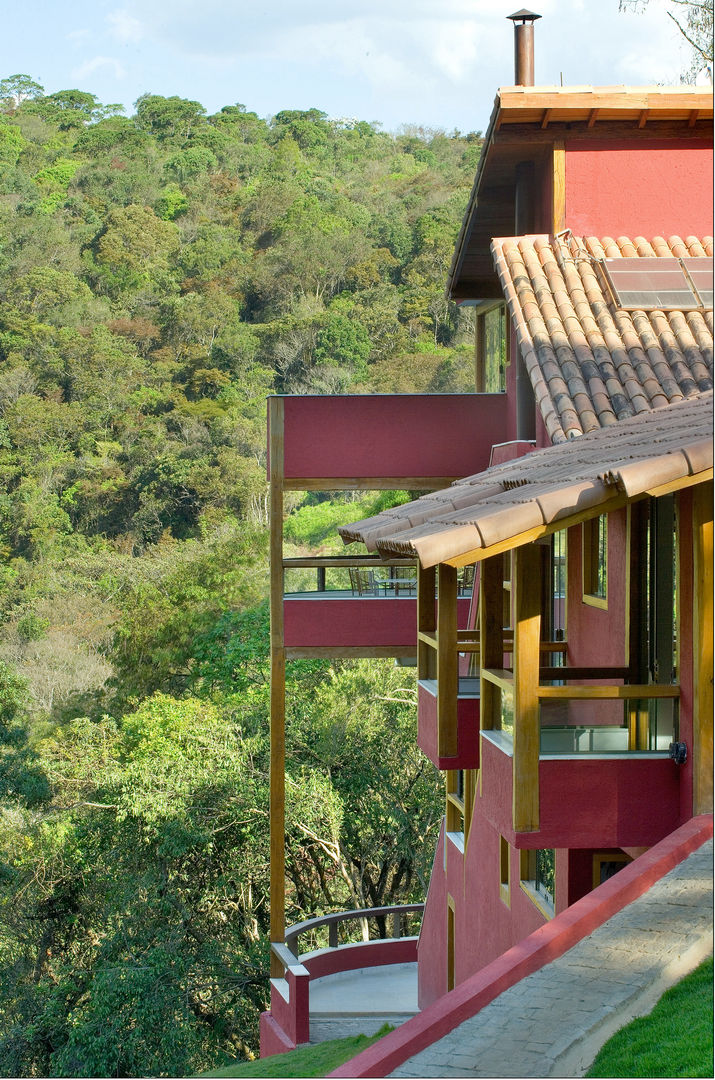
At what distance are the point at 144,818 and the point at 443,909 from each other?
8.84m

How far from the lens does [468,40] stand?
11008 mm

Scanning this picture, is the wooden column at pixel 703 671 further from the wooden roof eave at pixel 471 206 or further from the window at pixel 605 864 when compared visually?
the wooden roof eave at pixel 471 206

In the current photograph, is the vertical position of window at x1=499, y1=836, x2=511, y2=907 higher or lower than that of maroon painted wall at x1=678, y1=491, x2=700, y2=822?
lower

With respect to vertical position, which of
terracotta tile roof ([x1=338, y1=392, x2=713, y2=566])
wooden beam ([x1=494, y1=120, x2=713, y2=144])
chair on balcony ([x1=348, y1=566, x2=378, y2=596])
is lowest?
chair on balcony ([x1=348, y1=566, x2=378, y2=596])

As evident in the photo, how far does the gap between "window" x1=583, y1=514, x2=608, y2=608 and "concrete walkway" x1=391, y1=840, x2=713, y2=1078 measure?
3298mm

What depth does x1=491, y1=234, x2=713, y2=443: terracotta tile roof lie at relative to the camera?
10.3 meters

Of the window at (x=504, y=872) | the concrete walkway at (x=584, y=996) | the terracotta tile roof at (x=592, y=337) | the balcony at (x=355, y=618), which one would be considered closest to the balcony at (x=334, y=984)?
the balcony at (x=355, y=618)

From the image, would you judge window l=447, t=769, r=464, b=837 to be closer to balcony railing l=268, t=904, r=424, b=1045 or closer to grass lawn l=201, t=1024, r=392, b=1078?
balcony railing l=268, t=904, r=424, b=1045

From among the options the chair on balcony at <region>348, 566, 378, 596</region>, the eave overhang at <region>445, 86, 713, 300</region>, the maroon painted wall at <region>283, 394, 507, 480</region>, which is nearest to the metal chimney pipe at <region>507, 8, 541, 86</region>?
the eave overhang at <region>445, 86, 713, 300</region>

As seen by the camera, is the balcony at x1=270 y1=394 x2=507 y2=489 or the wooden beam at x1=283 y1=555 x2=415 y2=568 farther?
the wooden beam at x1=283 y1=555 x2=415 y2=568

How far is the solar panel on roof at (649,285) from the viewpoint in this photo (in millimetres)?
11477

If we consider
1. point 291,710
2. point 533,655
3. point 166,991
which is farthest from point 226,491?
point 533,655

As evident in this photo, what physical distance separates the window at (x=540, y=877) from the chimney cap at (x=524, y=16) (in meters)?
9.87

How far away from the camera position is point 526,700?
22.0 feet
